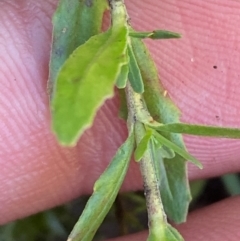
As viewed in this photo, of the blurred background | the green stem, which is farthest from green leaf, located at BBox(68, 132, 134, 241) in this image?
the blurred background

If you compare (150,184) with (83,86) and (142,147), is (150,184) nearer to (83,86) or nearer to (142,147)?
(142,147)

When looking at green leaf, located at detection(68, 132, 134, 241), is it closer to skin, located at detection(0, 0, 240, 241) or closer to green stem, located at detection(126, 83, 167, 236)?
green stem, located at detection(126, 83, 167, 236)

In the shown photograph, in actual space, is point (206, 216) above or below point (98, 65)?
below

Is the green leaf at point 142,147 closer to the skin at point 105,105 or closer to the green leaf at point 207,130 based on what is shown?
the green leaf at point 207,130

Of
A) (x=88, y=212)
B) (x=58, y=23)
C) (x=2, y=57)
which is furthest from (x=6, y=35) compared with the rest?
(x=88, y=212)

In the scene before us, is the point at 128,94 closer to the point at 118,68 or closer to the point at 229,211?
the point at 118,68

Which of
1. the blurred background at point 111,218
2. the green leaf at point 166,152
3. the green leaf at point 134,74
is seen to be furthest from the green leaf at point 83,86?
the blurred background at point 111,218

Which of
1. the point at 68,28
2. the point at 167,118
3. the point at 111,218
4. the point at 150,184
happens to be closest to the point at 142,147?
the point at 150,184
